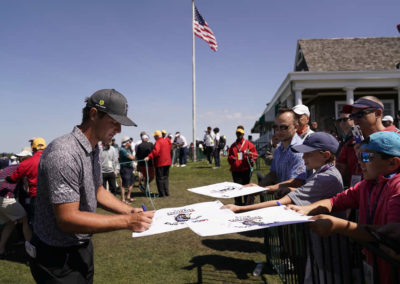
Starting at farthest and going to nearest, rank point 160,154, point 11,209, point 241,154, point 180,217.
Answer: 1. point 160,154
2. point 241,154
3. point 11,209
4. point 180,217

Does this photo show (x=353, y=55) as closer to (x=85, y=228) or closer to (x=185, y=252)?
(x=185, y=252)

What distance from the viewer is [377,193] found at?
1.94 m

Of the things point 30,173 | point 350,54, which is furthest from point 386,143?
point 350,54

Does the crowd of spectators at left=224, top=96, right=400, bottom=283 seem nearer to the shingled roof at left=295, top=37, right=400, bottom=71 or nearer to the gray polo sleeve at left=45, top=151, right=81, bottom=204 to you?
the gray polo sleeve at left=45, top=151, right=81, bottom=204

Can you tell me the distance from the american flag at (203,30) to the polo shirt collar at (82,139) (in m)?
21.2

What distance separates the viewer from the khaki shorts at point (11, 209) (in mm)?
5465

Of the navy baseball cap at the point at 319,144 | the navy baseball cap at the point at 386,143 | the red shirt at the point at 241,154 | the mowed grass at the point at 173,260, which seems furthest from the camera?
the red shirt at the point at 241,154

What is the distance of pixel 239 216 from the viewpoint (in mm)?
2068

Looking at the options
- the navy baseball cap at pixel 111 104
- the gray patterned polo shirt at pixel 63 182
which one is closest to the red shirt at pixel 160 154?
the gray patterned polo shirt at pixel 63 182

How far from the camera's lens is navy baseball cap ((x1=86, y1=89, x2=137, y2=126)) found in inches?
75.9

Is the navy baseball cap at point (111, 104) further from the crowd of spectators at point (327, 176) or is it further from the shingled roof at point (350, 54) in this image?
the shingled roof at point (350, 54)

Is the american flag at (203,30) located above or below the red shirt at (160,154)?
above

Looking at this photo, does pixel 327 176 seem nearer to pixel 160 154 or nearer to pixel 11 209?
pixel 11 209

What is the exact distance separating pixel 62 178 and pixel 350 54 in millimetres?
23991
